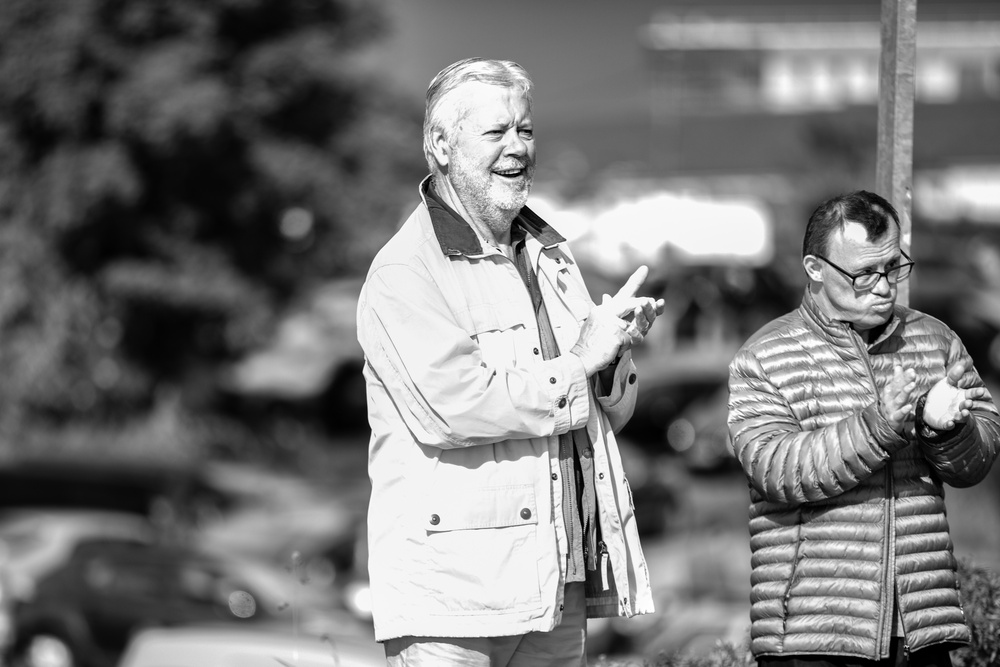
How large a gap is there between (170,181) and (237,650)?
52.6 feet

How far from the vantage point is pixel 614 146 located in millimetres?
40562

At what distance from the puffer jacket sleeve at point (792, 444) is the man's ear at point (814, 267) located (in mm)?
242

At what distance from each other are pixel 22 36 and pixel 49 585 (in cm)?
1170

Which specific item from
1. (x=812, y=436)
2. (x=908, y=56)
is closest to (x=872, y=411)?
(x=812, y=436)

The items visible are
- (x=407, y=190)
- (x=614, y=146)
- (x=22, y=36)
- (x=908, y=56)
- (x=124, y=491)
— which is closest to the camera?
(x=908, y=56)

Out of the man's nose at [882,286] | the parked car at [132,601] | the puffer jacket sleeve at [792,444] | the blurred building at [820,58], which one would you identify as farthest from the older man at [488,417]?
the blurred building at [820,58]

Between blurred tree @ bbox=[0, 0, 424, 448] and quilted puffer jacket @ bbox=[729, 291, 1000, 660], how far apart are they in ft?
57.1

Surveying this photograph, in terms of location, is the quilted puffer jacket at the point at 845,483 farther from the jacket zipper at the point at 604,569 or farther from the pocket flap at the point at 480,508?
the pocket flap at the point at 480,508

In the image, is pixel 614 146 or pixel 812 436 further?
pixel 614 146

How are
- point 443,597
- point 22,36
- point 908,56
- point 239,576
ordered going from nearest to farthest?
point 443,597
point 908,56
point 239,576
point 22,36

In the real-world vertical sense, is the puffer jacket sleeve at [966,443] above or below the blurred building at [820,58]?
below

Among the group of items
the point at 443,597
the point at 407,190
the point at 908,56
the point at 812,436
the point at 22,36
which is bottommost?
the point at 443,597

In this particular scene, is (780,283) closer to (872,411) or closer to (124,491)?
(124,491)

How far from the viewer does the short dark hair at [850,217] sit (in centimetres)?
312
